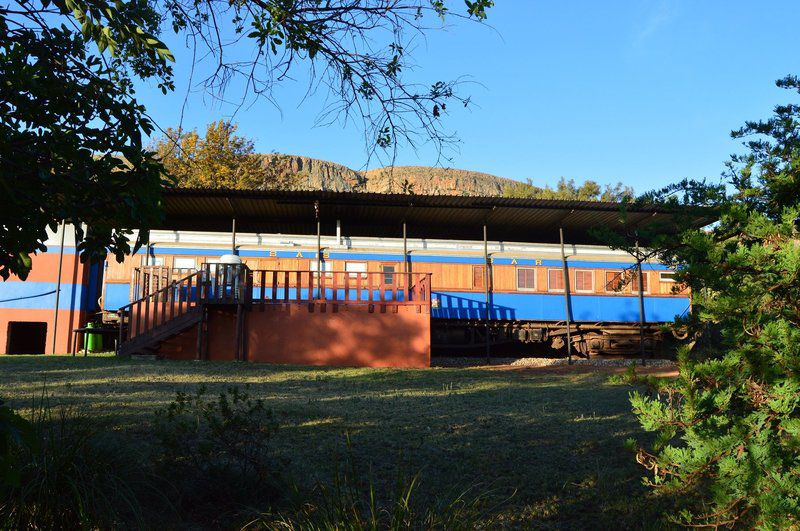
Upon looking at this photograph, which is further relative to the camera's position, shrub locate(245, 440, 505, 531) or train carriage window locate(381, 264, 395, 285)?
train carriage window locate(381, 264, 395, 285)

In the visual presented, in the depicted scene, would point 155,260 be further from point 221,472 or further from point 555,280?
point 221,472

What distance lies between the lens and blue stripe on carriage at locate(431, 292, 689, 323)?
17.8m

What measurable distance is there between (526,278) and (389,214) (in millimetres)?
Answer: 4319

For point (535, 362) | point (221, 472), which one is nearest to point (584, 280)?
point (535, 362)

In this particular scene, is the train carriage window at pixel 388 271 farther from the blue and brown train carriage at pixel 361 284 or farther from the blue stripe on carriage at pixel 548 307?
the blue stripe on carriage at pixel 548 307

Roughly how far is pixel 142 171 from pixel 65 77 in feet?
5.47

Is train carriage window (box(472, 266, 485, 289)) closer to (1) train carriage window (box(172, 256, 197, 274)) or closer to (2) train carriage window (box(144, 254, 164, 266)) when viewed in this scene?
(1) train carriage window (box(172, 256, 197, 274))

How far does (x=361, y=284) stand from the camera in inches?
631

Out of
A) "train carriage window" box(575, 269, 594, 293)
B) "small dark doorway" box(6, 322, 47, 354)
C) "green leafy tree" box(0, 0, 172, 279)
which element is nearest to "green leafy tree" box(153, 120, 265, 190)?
"small dark doorway" box(6, 322, 47, 354)

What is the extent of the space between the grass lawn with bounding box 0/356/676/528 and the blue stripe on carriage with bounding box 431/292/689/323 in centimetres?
598

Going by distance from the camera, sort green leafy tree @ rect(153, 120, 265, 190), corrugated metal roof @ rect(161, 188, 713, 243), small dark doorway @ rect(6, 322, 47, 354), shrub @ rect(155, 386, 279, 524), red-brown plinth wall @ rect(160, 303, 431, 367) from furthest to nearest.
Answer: green leafy tree @ rect(153, 120, 265, 190) < small dark doorway @ rect(6, 322, 47, 354) < corrugated metal roof @ rect(161, 188, 713, 243) < red-brown plinth wall @ rect(160, 303, 431, 367) < shrub @ rect(155, 386, 279, 524)

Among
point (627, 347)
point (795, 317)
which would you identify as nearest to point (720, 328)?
point (795, 317)

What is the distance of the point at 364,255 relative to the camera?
17703 mm

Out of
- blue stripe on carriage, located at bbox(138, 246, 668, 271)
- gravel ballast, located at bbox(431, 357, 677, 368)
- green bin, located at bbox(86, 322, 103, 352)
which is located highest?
blue stripe on carriage, located at bbox(138, 246, 668, 271)
